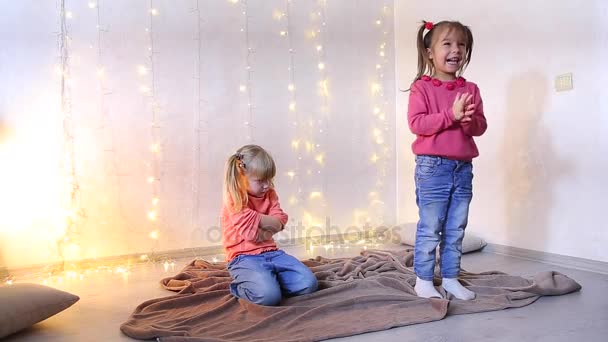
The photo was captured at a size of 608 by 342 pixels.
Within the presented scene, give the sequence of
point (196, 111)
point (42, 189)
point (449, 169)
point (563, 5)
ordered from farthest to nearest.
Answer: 1. point (196, 111)
2. point (42, 189)
3. point (563, 5)
4. point (449, 169)

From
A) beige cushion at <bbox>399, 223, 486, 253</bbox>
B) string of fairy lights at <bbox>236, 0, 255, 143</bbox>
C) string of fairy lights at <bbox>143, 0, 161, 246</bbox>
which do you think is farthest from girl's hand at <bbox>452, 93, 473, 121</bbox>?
string of fairy lights at <bbox>143, 0, 161, 246</bbox>

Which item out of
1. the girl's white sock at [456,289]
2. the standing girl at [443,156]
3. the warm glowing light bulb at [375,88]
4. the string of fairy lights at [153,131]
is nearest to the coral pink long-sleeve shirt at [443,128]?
the standing girl at [443,156]

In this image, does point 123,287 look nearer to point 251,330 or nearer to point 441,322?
point 251,330

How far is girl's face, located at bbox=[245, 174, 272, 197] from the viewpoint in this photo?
2.19m

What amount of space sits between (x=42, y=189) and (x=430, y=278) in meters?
2.14

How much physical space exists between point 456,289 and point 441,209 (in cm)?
32

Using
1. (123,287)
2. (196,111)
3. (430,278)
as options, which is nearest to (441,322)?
(430,278)

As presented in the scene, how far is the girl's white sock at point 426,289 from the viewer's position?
80.9 inches

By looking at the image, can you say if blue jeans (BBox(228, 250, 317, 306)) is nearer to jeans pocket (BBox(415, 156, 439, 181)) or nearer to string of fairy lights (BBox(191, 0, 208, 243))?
jeans pocket (BBox(415, 156, 439, 181))

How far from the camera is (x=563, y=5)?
269 cm

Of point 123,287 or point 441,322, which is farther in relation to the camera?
point 123,287

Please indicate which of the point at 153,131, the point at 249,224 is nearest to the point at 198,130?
the point at 153,131

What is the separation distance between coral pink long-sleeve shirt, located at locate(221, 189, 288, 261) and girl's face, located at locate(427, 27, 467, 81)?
85 centimetres

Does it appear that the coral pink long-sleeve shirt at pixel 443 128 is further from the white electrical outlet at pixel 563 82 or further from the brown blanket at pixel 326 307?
the white electrical outlet at pixel 563 82
